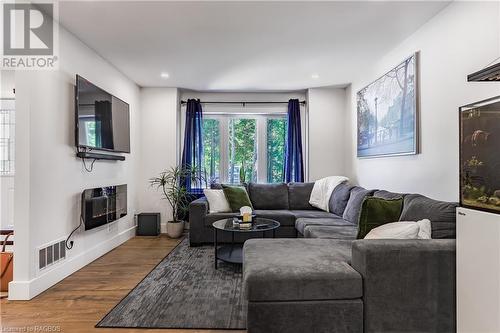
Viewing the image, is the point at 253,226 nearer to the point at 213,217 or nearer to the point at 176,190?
the point at 213,217

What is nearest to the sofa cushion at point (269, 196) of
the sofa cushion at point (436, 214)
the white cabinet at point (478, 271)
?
the sofa cushion at point (436, 214)

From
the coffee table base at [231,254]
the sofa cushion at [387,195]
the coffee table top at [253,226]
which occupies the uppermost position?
the sofa cushion at [387,195]

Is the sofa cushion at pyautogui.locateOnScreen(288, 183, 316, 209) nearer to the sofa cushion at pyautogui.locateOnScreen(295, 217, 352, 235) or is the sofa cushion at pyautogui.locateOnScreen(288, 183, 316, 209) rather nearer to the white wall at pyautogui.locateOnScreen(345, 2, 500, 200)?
the sofa cushion at pyautogui.locateOnScreen(295, 217, 352, 235)

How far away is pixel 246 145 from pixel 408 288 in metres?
4.07

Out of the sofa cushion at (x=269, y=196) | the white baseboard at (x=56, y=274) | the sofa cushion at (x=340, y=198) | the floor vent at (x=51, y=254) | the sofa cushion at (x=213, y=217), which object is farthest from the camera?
the sofa cushion at (x=269, y=196)

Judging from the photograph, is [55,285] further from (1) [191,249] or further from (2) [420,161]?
(2) [420,161]

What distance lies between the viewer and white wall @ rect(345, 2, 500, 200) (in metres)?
2.16

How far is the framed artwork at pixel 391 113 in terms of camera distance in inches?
119

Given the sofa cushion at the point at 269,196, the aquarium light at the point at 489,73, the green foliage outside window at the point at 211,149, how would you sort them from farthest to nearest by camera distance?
1. the green foliage outside window at the point at 211,149
2. the sofa cushion at the point at 269,196
3. the aquarium light at the point at 489,73

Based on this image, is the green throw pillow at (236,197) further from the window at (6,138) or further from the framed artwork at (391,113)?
the window at (6,138)

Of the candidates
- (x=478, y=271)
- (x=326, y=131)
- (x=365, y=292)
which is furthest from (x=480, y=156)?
(x=326, y=131)

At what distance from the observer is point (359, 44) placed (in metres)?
3.32

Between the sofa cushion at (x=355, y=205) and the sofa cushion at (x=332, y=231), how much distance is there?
0.54ft

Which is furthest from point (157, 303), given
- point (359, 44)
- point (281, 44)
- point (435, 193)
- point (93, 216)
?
point (359, 44)
